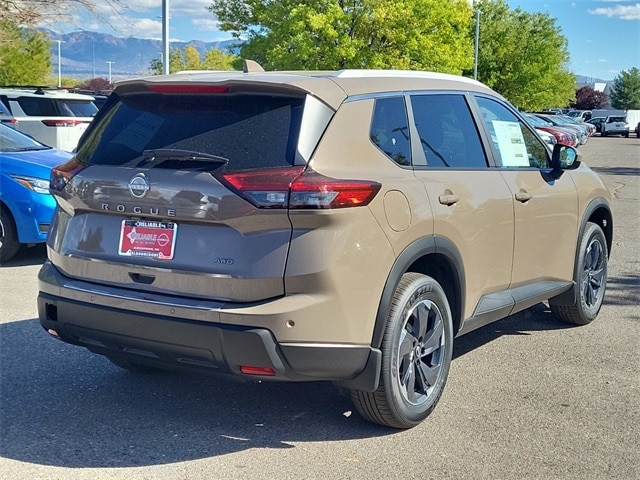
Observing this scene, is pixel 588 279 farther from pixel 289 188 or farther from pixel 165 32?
pixel 165 32

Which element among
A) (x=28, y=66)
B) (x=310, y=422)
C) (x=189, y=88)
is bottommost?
(x=310, y=422)

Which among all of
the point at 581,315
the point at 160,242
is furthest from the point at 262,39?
the point at 160,242

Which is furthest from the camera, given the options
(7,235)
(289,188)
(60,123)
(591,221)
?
(60,123)

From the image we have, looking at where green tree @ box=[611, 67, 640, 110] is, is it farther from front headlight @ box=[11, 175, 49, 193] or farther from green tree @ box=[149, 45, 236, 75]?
front headlight @ box=[11, 175, 49, 193]

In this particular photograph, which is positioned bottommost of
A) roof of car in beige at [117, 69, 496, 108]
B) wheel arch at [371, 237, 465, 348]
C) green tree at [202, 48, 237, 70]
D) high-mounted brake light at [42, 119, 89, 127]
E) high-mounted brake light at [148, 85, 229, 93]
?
wheel arch at [371, 237, 465, 348]

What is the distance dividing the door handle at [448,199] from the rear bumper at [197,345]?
0.99 m

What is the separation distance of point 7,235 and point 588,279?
578cm

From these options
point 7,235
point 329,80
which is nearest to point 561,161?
point 329,80

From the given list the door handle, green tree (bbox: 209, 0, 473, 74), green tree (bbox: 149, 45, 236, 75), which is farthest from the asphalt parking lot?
green tree (bbox: 149, 45, 236, 75)

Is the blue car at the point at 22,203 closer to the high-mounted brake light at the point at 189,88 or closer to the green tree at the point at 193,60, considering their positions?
the high-mounted brake light at the point at 189,88

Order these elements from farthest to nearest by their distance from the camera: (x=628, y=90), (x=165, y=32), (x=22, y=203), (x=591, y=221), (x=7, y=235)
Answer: (x=628, y=90), (x=165, y=32), (x=7, y=235), (x=22, y=203), (x=591, y=221)

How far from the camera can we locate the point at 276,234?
12.3 ft

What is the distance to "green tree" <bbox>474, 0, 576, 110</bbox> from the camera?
5406cm

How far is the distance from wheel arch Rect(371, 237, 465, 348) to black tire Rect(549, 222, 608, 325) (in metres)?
1.84
